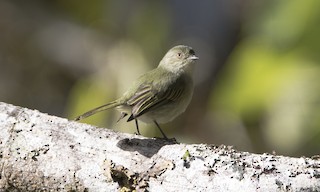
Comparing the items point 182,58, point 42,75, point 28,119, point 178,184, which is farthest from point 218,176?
point 42,75

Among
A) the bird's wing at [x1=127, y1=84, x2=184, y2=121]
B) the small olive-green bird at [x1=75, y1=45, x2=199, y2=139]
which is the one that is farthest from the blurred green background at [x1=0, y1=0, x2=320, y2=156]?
the bird's wing at [x1=127, y1=84, x2=184, y2=121]

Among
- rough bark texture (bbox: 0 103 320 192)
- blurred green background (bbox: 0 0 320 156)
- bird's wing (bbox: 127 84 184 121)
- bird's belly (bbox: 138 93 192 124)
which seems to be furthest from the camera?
blurred green background (bbox: 0 0 320 156)

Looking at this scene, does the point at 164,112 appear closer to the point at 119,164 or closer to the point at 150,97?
the point at 150,97

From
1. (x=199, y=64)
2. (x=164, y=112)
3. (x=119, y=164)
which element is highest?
(x=199, y=64)

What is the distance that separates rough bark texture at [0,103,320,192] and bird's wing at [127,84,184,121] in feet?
2.69

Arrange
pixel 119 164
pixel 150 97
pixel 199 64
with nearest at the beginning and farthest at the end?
pixel 119 164 < pixel 150 97 < pixel 199 64

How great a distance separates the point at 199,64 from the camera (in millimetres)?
9930

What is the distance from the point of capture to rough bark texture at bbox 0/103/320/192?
3.96 meters

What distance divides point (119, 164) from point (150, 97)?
1270 millimetres

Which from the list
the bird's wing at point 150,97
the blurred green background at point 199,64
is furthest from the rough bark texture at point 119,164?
the blurred green background at point 199,64

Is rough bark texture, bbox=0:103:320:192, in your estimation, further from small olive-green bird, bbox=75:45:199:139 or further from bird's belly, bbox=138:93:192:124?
bird's belly, bbox=138:93:192:124

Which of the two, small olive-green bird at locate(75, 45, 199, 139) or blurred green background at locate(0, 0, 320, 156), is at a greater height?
blurred green background at locate(0, 0, 320, 156)

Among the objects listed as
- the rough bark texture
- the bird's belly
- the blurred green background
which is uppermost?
the blurred green background

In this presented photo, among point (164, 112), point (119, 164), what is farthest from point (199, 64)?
point (119, 164)
